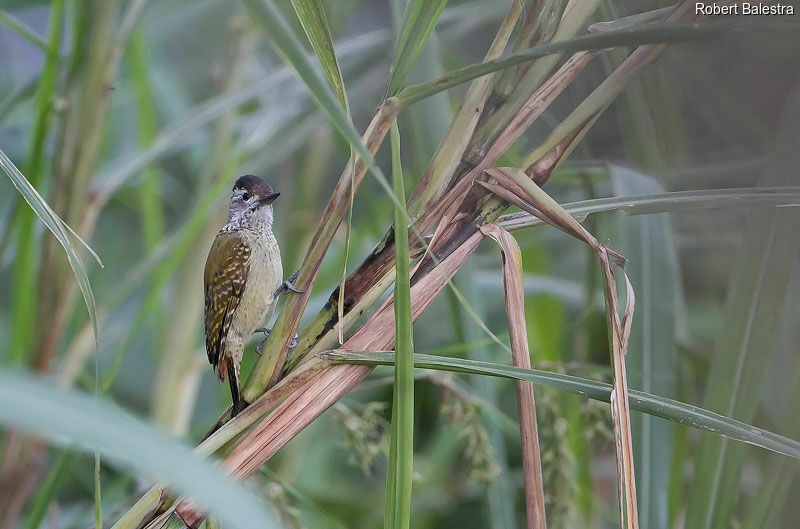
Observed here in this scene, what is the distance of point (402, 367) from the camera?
491 mm

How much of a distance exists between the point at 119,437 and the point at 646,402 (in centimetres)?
36

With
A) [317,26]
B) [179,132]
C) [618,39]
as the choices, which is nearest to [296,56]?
[317,26]

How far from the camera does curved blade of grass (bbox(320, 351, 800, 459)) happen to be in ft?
1.71

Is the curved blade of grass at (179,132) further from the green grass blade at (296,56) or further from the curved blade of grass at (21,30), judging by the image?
the green grass blade at (296,56)

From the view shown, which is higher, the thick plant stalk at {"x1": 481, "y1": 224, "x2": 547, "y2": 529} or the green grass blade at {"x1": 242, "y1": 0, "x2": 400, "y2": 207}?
the green grass blade at {"x1": 242, "y1": 0, "x2": 400, "y2": 207}

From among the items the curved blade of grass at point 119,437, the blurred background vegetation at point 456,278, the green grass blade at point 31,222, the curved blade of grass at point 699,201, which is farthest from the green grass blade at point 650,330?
the green grass blade at point 31,222

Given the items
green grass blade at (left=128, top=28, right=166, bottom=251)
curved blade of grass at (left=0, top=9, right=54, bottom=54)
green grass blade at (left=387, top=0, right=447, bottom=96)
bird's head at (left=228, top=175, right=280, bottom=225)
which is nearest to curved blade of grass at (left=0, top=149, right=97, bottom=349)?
green grass blade at (left=387, top=0, right=447, bottom=96)

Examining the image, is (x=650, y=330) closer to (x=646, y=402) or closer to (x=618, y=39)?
(x=646, y=402)

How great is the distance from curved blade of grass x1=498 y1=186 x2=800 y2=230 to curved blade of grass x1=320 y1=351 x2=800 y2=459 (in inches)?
5.2

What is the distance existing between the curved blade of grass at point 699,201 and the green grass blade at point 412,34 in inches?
6.5

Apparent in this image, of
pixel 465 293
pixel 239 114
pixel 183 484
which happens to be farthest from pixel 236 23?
pixel 183 484

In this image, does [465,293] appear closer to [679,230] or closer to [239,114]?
[239,114]

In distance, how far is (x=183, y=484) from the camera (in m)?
0.35

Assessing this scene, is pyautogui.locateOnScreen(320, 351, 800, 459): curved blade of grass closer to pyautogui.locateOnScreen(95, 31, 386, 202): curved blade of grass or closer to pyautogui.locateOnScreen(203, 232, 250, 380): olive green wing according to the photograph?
pyautogui.locateOnScreen(203, 232, 250, 380): olive green wing
